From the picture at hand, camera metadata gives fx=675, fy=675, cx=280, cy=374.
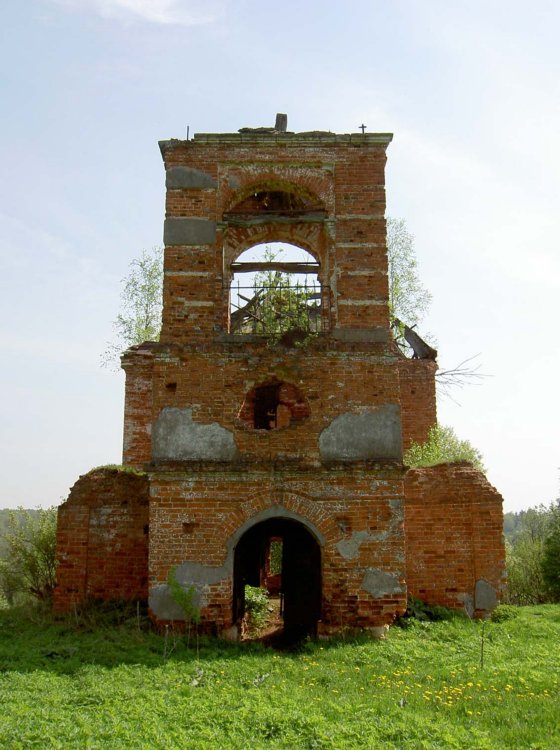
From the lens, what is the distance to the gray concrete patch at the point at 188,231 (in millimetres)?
9648

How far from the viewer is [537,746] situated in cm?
512

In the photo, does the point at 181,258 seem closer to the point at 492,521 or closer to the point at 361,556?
the point at 361,556

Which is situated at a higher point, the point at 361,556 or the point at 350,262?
the point at 350,262

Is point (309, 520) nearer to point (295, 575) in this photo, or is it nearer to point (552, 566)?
point (295, 575)

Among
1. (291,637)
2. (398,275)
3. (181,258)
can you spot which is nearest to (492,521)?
(291,637)

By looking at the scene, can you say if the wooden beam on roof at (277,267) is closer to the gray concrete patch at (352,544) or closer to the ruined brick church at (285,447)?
the ruined brick church at (285,447)

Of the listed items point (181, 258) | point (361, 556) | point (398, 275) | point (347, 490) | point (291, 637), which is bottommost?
point (291, 637)

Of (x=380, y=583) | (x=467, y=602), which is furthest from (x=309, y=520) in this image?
(x=467, y=602)

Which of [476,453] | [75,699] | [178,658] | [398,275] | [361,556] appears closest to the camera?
[75,699]

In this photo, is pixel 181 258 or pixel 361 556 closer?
pixel 361 556

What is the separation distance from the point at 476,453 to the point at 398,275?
20.6ft

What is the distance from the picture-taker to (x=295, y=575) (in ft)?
36.3

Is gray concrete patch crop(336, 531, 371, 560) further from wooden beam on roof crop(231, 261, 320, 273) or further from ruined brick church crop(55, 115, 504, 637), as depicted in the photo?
wooden beam on roof crop(231, 261, 320, 273)

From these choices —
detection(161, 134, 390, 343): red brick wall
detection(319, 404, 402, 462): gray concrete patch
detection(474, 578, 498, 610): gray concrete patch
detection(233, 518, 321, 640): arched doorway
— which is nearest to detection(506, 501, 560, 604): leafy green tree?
detection(474, 578, 498, 610): gray concrete patch
